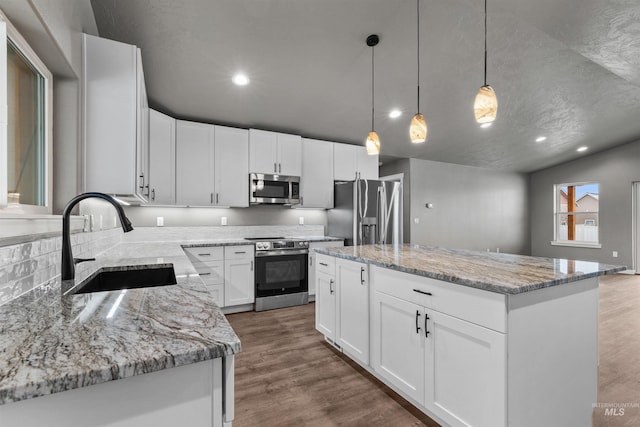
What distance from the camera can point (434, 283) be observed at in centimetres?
154

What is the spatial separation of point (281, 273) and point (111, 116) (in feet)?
7.96

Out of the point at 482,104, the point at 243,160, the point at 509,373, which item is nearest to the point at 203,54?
the point at 243,160

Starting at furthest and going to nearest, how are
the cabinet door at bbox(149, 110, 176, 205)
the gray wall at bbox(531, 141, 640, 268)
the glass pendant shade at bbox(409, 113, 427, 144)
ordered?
1. the gray wall at bbox(531, 141, 640, 268)
2. the cabinet door at bbox(149, 110, 176, 205)
3. the glass pendant shade at bbox(409, 113, 427, 144)

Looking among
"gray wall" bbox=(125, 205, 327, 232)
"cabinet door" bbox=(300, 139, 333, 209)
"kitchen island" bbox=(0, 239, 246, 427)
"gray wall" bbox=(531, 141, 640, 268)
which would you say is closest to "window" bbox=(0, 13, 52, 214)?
"kitchen island" bbox=(0, 239, 246, 427)

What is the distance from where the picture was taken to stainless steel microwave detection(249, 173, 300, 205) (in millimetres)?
3760

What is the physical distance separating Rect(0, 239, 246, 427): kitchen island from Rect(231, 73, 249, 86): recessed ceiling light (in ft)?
8.79

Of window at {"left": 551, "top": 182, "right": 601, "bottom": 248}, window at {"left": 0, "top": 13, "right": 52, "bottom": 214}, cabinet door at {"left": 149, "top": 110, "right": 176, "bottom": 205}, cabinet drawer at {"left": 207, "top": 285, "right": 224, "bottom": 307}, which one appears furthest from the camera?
window at {"left": 551, "top": 182, "right": 601, "bottom": 248}

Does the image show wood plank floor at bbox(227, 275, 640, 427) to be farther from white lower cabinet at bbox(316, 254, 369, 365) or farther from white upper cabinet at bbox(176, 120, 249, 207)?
white upper cabinet at bbox(176, 120, 249, 207)

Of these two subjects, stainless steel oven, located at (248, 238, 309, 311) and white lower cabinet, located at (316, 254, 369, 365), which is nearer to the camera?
white lower cabinet, located at (316, 254, 369, 365)

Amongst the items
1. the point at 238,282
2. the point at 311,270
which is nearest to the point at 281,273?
the point at 311,270

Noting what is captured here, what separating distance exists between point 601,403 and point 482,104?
199cm

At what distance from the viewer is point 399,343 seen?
1.75 meters

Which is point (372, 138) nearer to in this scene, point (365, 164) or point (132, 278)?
point (132, 278)

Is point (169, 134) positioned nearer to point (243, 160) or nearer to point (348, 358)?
point (243, 160)
